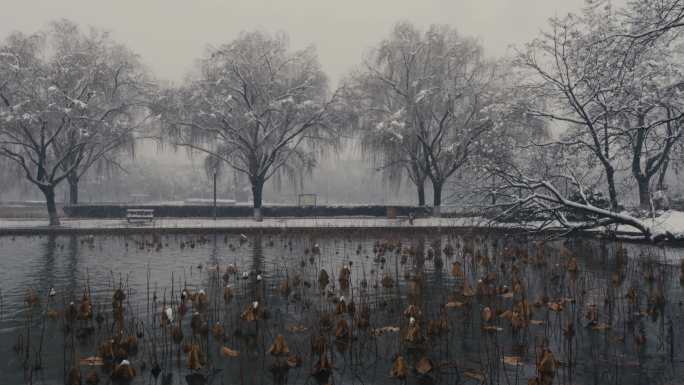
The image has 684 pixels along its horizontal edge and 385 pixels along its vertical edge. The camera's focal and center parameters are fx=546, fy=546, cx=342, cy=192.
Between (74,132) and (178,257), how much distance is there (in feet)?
62.2

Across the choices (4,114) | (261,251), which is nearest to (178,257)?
(261,251)

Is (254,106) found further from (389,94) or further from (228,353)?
(228,353)

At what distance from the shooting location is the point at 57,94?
2814cm

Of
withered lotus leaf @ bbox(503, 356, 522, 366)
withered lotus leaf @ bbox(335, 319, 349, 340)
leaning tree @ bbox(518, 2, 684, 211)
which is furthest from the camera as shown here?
leaning tree @ bbox(518, 2, 684, 211)

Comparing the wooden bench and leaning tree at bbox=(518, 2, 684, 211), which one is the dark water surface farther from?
the wooden bench

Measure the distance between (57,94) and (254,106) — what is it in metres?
11.2

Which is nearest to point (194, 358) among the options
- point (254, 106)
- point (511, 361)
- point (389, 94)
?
point (511, 361)

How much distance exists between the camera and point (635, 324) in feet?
25.4

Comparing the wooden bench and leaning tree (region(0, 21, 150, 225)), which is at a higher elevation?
leaning tree (region(0, 21, 150, 225))

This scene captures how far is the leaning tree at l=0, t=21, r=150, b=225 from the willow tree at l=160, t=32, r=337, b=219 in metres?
3.67

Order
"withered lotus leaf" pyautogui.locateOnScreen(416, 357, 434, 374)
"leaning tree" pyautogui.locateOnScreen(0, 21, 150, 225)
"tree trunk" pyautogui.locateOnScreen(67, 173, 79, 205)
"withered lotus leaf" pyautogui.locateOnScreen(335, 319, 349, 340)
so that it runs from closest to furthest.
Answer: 1. "withered lotus leaf" pyautogui.locateOnScreen(416, 357, 434, 374)
2. "withered lotus leaf" pyautogui.locateOnScreen(335, 319, 349, 340)
3. "leaning tree" pyautogui.locateOnScreen(0, 21, 150, 225)
4. "tree trunk" pyautogui.locateOnScreen(67, 173, 79, 205)

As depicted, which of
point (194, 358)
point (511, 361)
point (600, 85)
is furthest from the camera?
point (600, 85)

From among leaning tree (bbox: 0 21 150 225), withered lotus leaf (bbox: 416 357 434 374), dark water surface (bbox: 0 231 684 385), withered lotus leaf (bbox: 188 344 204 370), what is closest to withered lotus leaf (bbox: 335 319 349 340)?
dark water surface (bbox: 0 231 684 385)

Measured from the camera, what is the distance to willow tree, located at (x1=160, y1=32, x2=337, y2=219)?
109ft
